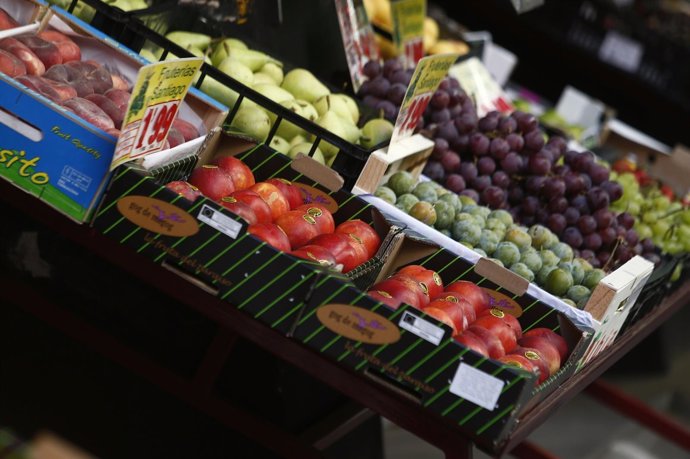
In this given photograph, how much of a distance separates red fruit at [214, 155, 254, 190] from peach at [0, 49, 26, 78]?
18.9 inches

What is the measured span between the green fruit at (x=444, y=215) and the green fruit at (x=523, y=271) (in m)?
0.20

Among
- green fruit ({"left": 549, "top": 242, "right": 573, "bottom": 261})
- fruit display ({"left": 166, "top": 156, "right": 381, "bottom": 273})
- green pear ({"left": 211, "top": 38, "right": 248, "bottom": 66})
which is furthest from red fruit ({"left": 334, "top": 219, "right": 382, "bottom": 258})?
green pear ({"left": 211, "top": 38, "right": 248, "bottom": 66})

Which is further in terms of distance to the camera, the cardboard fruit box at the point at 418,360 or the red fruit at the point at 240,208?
the red fruit at the point at 240,208

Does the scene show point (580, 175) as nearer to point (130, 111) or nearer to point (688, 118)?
point (130, 111)

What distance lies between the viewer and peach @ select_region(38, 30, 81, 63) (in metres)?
2.28

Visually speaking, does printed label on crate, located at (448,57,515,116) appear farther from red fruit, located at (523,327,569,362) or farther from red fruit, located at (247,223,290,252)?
red fruit, located at (247,223,290,252)

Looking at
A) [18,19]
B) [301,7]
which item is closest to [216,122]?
[18,19]

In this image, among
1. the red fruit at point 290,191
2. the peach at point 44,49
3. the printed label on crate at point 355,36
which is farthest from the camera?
the printed label on crate at point 355,36

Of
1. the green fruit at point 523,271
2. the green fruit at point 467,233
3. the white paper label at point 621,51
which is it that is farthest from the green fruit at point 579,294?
the white paper label at point 621,51

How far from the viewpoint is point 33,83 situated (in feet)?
6.73

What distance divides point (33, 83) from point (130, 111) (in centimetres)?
40

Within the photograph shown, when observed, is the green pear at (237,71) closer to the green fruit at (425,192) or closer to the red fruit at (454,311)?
the green fruit at (425,192)

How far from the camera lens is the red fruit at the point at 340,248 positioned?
76.5 inches

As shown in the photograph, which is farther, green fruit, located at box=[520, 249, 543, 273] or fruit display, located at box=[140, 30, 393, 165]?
fruit display, located at box=[140, 30, 393, 165]
